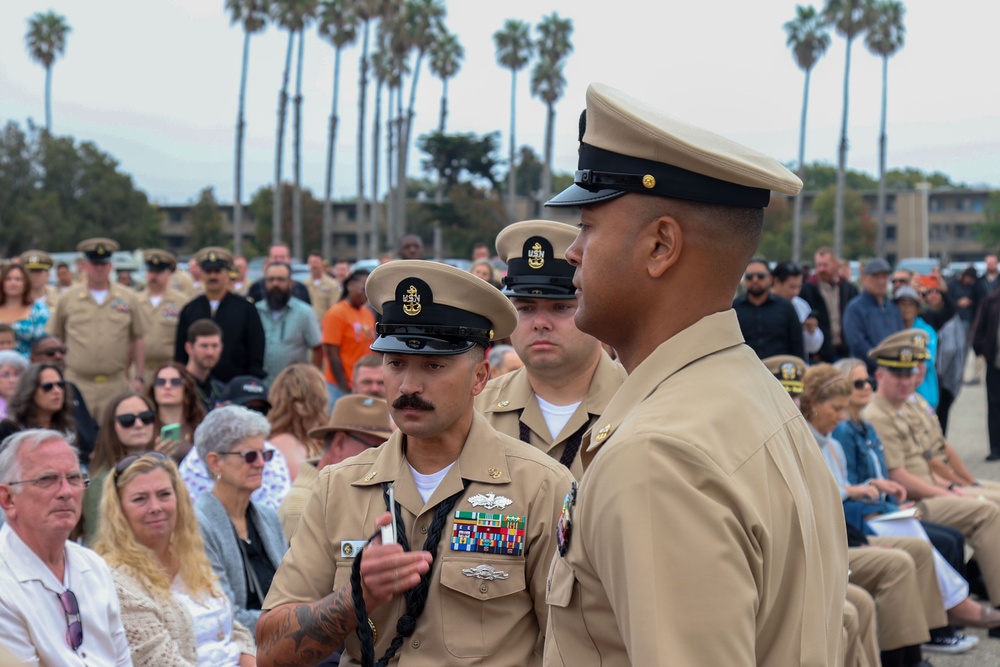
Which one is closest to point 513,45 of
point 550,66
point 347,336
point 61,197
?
point 550,66

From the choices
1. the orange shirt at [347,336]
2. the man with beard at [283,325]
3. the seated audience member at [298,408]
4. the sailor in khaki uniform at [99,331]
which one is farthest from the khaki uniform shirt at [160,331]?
the seated audience member at [298,408]

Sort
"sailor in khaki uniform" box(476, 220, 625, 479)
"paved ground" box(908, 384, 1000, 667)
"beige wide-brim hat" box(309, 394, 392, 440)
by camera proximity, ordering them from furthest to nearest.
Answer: "paved ground" box(908, 384, 1000, 667)
"beige wide-brim hat" box(309, 394, 392, 440)
"sailor in khaki uniform" box(476, 220, 625, 479)

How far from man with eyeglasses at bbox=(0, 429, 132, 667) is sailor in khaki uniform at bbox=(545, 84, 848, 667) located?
9.20ft

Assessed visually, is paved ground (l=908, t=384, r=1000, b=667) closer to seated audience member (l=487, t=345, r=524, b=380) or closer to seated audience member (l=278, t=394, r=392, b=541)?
seated audience member (l=487, t=345, r=524, b=380)

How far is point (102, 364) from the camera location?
942 centimetres

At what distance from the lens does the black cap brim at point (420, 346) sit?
3.00 metres

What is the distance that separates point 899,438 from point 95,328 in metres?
6.68

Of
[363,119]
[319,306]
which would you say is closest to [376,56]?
[363,119]

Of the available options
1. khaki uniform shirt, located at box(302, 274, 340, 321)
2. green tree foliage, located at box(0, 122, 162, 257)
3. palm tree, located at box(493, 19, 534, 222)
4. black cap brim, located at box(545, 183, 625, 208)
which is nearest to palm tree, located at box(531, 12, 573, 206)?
palm tree, located at box(493, 19, 534, 222)

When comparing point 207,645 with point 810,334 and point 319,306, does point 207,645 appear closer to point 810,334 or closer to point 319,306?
point 810,334

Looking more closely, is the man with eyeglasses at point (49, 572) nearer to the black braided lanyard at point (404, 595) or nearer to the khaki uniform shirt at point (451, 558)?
the khaki uniform shirt at point (451, 558)

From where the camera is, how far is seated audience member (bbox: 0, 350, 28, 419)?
24.3ft

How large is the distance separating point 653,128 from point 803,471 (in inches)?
24.2

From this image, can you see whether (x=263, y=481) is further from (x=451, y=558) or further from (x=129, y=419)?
(x=451, y=558)
